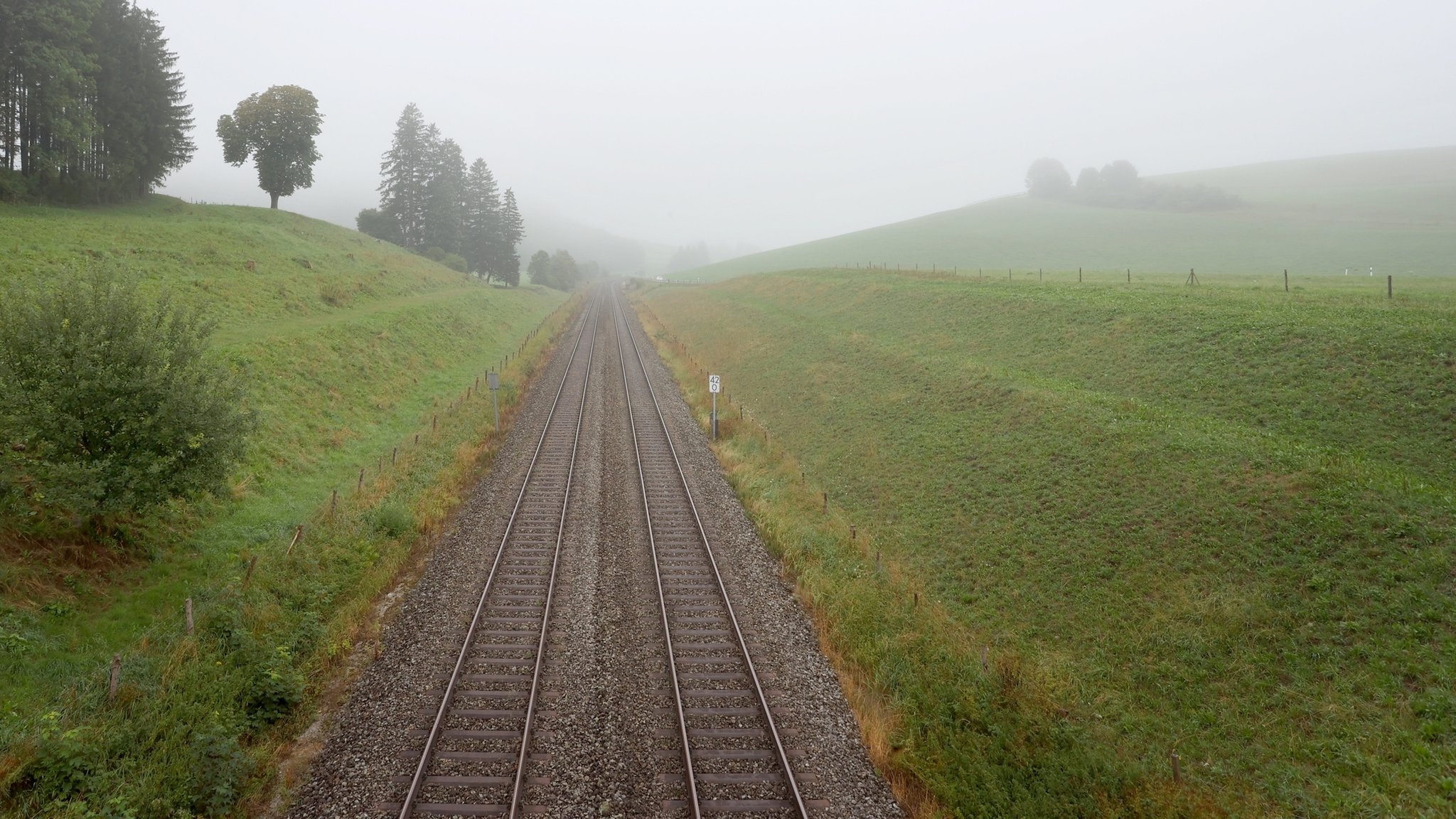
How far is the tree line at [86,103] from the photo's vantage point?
31797 millimetres

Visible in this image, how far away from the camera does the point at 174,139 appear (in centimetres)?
4359

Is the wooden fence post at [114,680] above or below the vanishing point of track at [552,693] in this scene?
above

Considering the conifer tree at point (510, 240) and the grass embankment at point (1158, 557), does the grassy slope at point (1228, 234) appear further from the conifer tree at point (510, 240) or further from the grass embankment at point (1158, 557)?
the conifer tree at point (510, 240)

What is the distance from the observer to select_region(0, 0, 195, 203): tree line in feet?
104

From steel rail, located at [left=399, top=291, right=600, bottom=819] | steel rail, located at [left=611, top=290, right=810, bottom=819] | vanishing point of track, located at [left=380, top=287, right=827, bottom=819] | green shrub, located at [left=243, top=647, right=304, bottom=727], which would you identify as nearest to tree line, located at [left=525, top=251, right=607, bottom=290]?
steel rail, located at [left=399, top=291, right=600, bottom=819]

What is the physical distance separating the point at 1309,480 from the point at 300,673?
19256 mm

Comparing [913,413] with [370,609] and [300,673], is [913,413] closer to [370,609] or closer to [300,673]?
[370,609]

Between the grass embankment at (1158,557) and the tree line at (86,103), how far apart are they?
1571 inches

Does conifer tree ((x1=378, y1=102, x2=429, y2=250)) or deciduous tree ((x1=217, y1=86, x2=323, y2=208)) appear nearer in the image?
deciduous tree ((x1=217, y1=86, x2=323, y2=208))

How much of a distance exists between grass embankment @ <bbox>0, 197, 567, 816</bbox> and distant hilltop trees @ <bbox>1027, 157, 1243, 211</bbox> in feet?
364

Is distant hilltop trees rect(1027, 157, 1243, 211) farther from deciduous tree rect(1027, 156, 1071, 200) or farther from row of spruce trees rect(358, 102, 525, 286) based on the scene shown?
row of spruce trees rect(358, 102, 525, 286)

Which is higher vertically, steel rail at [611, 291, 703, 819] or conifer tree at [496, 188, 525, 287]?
conifer tree at [496, 188, 525, 287]

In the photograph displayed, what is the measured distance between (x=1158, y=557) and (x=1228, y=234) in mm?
78064

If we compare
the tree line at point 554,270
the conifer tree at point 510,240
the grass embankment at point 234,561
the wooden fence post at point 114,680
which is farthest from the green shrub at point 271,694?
the tree line at point 554,270
